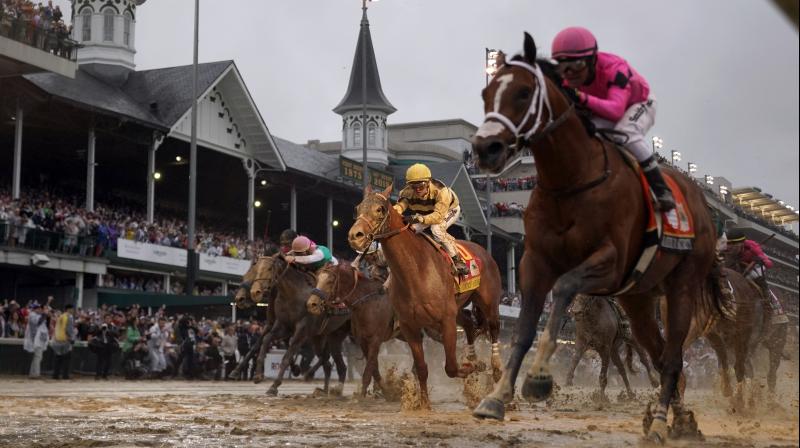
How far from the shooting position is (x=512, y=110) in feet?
21.3

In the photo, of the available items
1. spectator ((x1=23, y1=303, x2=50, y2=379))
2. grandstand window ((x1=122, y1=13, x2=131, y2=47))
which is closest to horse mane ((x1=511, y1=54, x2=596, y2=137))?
spectator ((x1=23, y1=303, x2=50, y2=379))

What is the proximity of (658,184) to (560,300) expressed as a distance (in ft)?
5.22

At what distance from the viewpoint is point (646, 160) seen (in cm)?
755

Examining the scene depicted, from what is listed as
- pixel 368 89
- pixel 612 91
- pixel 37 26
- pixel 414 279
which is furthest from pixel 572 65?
pixel 368 89

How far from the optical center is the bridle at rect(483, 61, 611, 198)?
6.46 meters

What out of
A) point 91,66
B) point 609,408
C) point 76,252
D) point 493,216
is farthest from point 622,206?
point 493,216

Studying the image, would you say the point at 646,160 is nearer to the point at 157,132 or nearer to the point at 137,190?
the point at 157,132

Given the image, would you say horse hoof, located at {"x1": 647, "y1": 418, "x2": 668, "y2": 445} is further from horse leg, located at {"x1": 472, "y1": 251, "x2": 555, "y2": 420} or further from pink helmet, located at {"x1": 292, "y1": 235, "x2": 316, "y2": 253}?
pink helmet, located at {"x1": 292, "y1": 235, "x2": 316, "y2": 253}

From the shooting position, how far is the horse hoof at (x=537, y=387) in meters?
6.06

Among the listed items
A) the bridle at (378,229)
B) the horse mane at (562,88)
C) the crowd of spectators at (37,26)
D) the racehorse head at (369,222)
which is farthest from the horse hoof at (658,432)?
the crowd of spectators at (37,26)

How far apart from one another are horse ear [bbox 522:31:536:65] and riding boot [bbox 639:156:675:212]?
139 centimetres

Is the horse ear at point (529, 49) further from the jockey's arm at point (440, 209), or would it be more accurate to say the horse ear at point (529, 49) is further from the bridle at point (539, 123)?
the jockey's arm at point (440, 209)

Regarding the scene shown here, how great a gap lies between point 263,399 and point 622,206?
32.2 feet

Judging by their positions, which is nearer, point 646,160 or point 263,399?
point 646,160
